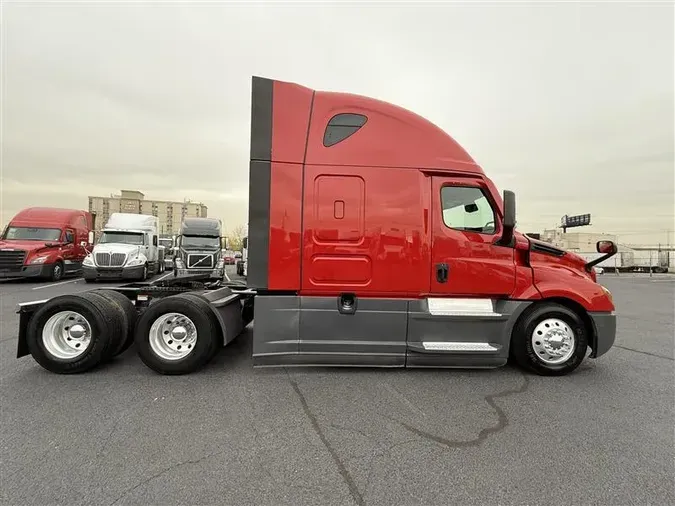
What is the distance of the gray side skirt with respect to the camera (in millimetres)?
3939

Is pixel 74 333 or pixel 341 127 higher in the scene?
pixel 341 127

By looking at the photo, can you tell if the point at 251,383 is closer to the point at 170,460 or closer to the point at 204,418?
the point at 204,418

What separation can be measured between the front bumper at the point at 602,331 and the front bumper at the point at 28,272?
1803 cm

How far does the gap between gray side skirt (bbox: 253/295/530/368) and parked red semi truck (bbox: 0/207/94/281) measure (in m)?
15.1

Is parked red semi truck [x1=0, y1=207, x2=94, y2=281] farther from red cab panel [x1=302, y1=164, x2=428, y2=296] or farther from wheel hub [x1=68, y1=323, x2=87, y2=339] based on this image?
red cab panel [x1=302, y1=164, x2=428, y2=296]

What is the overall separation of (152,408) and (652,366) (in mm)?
6191

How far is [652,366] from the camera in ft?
15.4

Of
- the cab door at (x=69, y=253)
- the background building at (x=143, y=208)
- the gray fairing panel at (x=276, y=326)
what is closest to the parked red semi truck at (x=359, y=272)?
the gray fairing panel at (x=276, y=326)

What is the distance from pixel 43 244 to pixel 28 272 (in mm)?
1305

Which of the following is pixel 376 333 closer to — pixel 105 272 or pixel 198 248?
pixel 198 248

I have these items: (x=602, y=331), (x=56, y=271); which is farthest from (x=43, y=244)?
(x=602, y=331)

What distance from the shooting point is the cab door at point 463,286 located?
400cm

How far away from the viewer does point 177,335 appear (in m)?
4.11

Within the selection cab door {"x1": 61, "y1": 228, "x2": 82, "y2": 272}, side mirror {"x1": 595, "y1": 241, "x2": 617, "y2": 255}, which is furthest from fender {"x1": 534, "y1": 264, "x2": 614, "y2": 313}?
cab door {"x1": 61, "y1": 228, "x2": 82, "y2": 272}
